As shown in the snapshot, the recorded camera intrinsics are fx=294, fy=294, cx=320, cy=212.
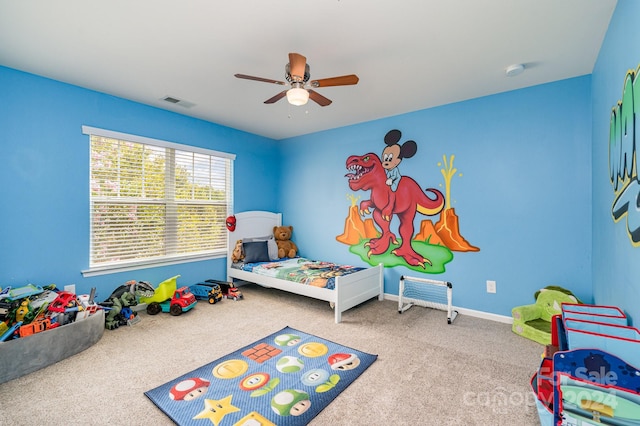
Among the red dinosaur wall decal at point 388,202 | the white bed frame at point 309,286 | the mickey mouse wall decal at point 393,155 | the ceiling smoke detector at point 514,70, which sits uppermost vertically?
the ceiling smoke detector at point 514,70

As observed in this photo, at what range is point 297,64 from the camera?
2.08 m

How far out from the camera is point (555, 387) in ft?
4.34

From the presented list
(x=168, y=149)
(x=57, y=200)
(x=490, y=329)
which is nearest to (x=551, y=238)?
(x=490, y=329)

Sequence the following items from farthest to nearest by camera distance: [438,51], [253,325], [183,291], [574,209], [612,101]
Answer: [183,291]
[253,325]
[574,209]
[438,51]
[612,101]

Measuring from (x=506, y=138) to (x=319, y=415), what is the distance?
323cm

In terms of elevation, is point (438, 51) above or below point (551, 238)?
above

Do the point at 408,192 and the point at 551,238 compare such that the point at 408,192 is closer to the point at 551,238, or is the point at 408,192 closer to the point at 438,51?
the point at 551,238

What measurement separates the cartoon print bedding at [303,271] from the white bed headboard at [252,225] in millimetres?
499

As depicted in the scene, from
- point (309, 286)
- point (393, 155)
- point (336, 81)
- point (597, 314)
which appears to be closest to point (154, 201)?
point (309, 286)

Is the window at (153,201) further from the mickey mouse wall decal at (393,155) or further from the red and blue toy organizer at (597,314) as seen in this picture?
the red and blue toy organizer at (597,314)

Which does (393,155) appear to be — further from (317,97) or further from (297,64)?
(297,64)

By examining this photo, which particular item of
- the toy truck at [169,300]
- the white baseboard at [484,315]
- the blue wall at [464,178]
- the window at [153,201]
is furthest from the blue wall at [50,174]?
the white baseboard at [484,315]

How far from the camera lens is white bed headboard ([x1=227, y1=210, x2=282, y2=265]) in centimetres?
457

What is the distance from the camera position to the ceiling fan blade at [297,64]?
80.2 inches
